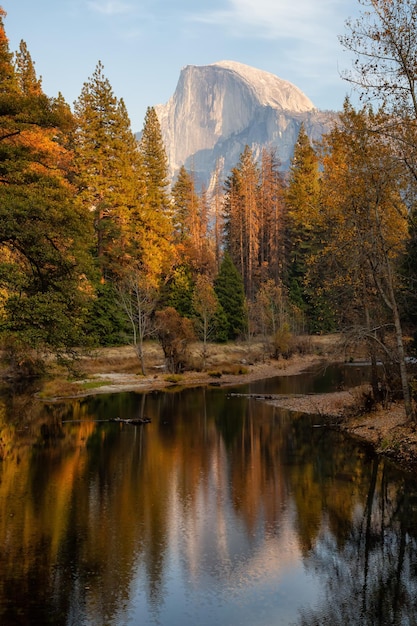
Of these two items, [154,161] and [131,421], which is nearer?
[131,421]

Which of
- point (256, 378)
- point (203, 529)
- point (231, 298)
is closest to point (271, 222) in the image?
point (231, 298)

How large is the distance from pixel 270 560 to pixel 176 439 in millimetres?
13676

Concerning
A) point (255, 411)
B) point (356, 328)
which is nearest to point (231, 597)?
point (356, 328)

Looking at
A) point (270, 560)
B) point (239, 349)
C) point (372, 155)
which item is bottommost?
point (270, 560)

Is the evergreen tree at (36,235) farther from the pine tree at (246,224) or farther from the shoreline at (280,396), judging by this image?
the pine tree at (246,224)

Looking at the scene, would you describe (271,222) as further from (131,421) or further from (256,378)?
(131,421)

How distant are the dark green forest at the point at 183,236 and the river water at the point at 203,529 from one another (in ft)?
13.9

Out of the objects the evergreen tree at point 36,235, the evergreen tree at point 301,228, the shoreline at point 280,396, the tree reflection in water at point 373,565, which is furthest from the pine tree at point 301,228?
the tree reflection in water at point 373,565

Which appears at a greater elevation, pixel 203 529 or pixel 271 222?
pixel 271 222

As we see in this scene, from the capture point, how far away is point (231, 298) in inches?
2603

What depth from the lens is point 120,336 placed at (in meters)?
55.7

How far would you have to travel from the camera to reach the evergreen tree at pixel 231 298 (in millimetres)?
65750

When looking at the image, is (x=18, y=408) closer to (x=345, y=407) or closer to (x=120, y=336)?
(x=345, y=407)

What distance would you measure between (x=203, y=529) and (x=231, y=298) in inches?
2045
